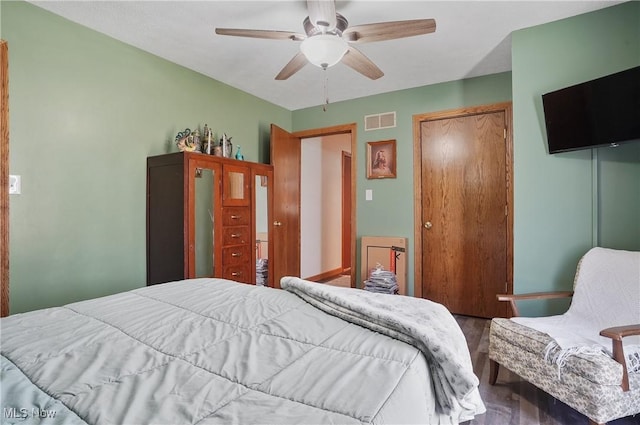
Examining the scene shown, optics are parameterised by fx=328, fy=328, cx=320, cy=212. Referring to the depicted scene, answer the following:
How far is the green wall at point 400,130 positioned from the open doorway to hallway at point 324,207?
0.83 metres

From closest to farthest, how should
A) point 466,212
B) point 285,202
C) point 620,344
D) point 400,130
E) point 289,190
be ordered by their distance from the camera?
point 620,344 < point 466,212 < point 400,130 < point 285,202 < point 289,190

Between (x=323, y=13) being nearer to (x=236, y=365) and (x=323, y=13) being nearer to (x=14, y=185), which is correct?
(x=236, y=365)

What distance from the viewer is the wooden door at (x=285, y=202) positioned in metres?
3.84

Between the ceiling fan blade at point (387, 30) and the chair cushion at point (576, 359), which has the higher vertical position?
the ceiling fan blade at point (387, 30)

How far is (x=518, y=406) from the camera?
6.06 feet

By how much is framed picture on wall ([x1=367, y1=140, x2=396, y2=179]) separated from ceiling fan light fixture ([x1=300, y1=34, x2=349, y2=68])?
Answer: 197 centimetres

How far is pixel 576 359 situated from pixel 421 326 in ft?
3.54

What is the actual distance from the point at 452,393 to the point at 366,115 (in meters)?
3.49

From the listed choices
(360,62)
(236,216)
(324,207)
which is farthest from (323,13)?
(324,207)

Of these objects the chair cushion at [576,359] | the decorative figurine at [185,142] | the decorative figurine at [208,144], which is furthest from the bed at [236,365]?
the decorative figurine at [208,144]

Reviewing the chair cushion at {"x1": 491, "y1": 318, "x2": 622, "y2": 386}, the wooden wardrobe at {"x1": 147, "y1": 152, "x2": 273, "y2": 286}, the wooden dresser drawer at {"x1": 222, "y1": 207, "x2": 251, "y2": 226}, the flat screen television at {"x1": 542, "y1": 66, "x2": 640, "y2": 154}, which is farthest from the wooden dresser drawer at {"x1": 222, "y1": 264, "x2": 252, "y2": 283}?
the flat screen television at {"x1": 542, "y1": 66, "x2": 640, "y2": 154}

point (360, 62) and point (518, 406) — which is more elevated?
point (360, 62)

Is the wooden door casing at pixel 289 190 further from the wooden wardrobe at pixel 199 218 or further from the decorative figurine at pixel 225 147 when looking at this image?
the decorative figurine at pixel 225 147

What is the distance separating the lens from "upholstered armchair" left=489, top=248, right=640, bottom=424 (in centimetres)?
147
